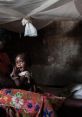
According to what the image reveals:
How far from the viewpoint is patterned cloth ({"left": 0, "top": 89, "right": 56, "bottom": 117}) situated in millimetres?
3207

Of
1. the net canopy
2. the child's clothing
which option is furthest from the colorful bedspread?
the net canopy

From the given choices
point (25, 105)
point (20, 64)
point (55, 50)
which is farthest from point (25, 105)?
point (55, 50)

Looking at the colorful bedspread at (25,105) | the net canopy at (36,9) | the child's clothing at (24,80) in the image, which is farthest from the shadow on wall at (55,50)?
the colorful bedspread at (25,105)

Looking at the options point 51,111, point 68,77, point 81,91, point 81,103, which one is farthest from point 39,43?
point 51,111

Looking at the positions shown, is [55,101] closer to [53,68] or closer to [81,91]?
[81,91]

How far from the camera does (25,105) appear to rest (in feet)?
10.6

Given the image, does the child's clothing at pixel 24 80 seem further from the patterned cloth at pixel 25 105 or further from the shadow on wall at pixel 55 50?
the shadow on wall at pixel 55 50

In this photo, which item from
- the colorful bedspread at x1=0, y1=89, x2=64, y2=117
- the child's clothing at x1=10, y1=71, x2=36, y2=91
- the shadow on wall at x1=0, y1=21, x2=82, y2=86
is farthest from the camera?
the shadow on wall at x1=0, y1=21, x2=82, y2=86

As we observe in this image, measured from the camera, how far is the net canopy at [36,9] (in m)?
3.26

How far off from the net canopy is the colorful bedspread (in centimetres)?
101

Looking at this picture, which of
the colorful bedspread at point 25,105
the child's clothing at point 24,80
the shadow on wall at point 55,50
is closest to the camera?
the colorful bedspread at point 25,105

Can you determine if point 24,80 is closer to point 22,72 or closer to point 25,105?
point 22,72

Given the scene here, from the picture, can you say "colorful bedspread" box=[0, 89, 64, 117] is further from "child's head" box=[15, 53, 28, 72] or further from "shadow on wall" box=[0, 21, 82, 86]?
"shadow on wall" box=[0, 21, 82, 86]

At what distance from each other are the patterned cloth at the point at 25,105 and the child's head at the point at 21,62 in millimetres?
549
